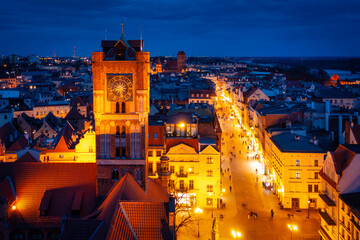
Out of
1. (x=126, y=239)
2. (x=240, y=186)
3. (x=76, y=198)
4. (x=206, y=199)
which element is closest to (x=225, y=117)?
(x=240, y=186)

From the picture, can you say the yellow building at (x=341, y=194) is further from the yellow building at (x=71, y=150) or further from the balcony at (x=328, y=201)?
the yellow building at (x=71, y=150)

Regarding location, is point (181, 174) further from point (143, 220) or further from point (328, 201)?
point (143, 220)

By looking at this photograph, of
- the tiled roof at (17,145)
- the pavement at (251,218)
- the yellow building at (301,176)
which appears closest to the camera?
the pavement at (251,218)

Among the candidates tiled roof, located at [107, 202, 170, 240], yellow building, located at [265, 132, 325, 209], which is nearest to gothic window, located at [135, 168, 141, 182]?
tiled roof, located at [107, 202, 170, 240]

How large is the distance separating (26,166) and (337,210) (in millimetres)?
28069

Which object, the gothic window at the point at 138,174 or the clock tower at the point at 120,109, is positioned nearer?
the clock tower at the point at 120,109

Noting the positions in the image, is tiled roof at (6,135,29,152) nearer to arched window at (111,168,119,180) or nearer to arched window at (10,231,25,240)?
arched window at (10,231,25,240)

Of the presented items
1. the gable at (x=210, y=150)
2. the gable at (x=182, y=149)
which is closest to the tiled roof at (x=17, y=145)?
the gable at (x=182, y=149)

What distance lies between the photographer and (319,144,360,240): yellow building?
111 feet

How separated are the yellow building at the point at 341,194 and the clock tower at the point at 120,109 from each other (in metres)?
17.9

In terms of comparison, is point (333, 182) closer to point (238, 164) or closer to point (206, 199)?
point (206, 199)

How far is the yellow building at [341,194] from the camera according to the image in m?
33.7

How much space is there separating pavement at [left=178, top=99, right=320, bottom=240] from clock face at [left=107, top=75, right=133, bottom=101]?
1755 centimetres

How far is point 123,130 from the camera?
111 ft
